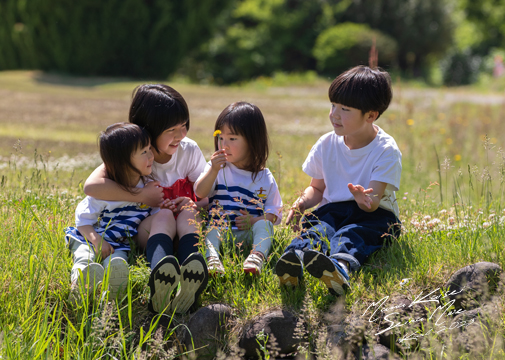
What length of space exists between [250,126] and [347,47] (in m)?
20.8

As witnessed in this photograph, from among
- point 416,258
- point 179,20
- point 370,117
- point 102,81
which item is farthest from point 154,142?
point 179,20

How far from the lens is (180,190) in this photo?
3.46 metres

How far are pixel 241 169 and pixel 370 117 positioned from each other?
94 cm

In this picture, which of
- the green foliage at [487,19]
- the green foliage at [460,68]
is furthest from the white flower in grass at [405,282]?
the green foliage at [487,19]

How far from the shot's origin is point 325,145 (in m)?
3.48

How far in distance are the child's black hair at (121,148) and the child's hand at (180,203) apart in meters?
0.27

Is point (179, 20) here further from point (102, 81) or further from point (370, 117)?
point (370, 117)

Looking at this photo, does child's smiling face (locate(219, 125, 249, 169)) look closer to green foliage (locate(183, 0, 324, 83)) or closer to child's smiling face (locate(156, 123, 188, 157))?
child's smiling face (locate(156, 123, 188, 157))

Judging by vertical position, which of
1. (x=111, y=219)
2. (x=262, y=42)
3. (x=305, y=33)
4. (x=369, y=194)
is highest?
(x=305, y=33)

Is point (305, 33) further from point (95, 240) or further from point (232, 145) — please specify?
point (95, 240)

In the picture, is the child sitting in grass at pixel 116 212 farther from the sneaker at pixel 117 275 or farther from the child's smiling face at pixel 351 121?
the child's smiling face at pixel 351 121

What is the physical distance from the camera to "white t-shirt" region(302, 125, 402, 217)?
3.14 meters

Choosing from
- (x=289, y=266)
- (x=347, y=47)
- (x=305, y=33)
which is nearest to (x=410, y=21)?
(x=347, y=47)

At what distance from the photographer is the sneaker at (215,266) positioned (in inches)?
112
